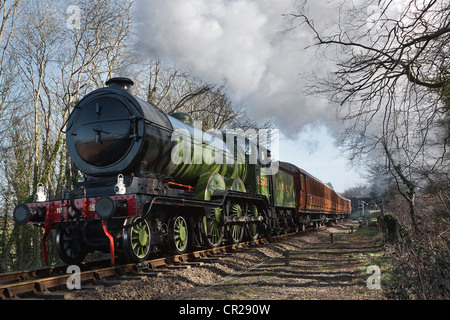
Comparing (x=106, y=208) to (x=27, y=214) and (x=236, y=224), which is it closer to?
(x=27, y=214)

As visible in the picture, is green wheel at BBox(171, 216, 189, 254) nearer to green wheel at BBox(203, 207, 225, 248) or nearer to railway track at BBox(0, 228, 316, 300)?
railway track at BBox(0, 228, 316, 300)

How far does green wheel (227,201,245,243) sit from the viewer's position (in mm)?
10195

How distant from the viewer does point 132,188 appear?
636cm

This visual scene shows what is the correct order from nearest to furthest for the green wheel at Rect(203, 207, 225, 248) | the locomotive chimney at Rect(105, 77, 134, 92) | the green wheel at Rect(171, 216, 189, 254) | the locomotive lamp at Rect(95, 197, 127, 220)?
the locomotive lamp at Rect(95, 197, 127, 220), the locomotive chimney at Rect(105, 77, 134, 92), the green wheel at Rect(171, 216, 189, 254), the green wheel at Rect(203, 207, 225, 248)

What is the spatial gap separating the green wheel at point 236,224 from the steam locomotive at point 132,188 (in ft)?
1.35

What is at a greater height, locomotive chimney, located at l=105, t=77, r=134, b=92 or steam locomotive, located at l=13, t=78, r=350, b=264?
locomotive chimney, located at l=105, t=77, r=134, b=92

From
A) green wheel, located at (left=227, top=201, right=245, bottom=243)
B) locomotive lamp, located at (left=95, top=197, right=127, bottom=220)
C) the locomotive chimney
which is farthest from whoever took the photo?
green wheel, located at (left=227, top=201, right=245, bottom=243)

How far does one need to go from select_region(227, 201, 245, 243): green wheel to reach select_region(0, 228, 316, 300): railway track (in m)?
1.35

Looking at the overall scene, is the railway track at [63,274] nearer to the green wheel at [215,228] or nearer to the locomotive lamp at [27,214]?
the green wheel at [215,228]

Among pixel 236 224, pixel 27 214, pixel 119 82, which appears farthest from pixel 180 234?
pixel 119 82

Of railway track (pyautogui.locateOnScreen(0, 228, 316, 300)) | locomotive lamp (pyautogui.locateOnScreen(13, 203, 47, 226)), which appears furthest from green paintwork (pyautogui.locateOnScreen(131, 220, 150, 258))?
locomotive lamp (pyautogui.locateOnScreen(13, 203, 47, 226))

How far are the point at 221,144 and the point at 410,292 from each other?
6364 millimetres

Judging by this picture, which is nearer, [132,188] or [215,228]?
[132,188]

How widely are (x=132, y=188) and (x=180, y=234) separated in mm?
2160
